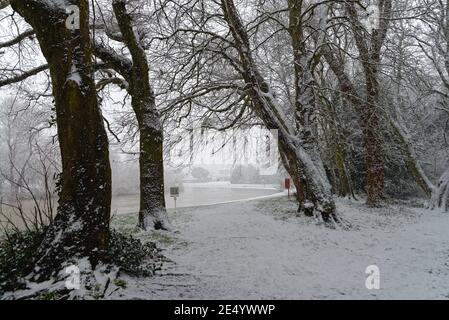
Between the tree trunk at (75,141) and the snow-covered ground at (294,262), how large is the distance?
0.85 m

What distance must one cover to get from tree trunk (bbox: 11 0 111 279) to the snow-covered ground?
0.85 metres

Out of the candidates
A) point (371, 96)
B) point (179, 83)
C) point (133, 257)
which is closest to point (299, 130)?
point (371, 96)

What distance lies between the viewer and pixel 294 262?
4.74m

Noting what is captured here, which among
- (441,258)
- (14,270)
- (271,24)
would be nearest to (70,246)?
Result: (14,270)

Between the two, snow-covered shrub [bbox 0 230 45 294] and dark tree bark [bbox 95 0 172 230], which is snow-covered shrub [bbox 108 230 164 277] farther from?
dark tree bark [bbox 95 0 172 230]

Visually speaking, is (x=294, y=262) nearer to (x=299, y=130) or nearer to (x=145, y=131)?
(x=145, y=131)

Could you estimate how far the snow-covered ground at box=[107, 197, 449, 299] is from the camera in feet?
11.7

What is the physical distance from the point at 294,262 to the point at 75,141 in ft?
12.2

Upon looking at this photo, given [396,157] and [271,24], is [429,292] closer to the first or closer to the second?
[271,24]

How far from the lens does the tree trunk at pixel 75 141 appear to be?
3742mm

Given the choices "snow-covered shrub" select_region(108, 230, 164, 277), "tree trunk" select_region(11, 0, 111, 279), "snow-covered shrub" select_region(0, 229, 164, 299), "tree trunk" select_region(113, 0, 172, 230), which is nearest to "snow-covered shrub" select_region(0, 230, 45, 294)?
"snow-covered shrub" select_region(0, 229, 164, 299)

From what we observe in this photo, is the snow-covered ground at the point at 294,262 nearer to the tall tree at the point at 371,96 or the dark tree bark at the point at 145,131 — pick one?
the dark tree bark at the point at 145,131

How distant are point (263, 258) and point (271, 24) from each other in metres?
9.81

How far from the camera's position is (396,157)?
16031mm
